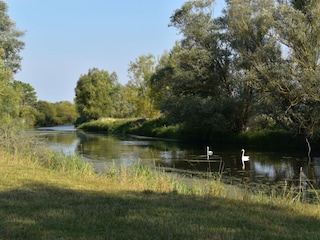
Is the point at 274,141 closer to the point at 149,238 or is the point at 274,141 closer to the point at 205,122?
the point at 205,122

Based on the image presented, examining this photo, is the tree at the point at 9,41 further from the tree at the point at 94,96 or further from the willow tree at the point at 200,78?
the tree at the point at 94,96

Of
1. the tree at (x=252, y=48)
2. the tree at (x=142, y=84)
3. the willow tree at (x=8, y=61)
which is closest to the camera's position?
the willow tree at (x=8, y=61)

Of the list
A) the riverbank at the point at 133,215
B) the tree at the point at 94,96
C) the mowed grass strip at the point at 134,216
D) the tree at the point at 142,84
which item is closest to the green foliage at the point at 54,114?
the tree at the point at 94,96

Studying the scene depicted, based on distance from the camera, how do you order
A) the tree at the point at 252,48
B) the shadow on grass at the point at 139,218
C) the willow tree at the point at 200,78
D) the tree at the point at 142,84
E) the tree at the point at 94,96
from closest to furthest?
1. the shadow on grass at the point at 139,218
2. the tree at the point at 252,48
3. the willow tree at the point at 200,78
4. the tree at the point at 142,84
5. the tree at the point at 94,96

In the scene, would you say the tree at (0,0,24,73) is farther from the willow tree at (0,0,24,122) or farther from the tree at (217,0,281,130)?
the tree at (217,0,281,130)

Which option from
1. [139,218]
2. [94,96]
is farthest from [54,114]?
[139,218]

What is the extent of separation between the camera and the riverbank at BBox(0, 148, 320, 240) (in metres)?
5.12

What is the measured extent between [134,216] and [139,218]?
0.16 meters

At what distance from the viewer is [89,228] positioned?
17.6 ft

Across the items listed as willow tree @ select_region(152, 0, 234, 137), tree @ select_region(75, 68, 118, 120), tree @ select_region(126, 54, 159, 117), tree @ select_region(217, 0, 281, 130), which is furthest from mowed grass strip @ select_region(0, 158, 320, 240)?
tree @ select_region(75, 68, 118, 120)

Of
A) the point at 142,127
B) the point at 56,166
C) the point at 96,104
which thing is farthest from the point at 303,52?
the point at 96,104

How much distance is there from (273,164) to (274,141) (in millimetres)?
9034

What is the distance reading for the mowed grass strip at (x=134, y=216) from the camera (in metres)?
5.11

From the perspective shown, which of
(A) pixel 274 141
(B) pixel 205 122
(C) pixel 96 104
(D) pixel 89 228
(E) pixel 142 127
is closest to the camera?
(D) pixel 89 228
